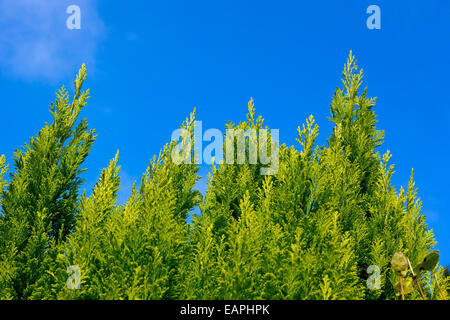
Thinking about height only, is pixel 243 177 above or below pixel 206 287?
above

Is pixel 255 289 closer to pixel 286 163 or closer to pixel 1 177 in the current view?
pixel 286 163

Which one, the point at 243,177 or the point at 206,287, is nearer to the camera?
the point at 206,287

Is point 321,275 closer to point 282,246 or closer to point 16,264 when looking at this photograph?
point 282,246

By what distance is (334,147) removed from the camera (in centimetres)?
1174

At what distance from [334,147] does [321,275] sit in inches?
185

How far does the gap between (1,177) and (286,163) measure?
9521mm

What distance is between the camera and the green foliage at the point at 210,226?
8516 mm

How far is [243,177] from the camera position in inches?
421

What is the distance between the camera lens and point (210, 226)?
907cm

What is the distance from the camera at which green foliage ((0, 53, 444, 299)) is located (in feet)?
27.9
